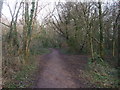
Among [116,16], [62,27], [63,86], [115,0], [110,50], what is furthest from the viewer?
[62,27]

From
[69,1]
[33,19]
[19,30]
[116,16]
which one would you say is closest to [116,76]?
[116,16]

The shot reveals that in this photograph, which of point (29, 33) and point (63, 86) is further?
point (29, 33)

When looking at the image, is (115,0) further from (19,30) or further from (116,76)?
(19,30)

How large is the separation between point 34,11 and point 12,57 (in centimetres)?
453

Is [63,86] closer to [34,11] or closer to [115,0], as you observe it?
[34,11]

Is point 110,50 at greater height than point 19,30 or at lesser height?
lesser

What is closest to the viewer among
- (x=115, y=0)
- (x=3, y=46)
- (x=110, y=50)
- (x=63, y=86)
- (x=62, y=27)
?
(x=63, y=86)

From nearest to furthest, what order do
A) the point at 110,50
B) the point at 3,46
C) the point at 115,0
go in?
the point at 3,46, the point at 115,0, the point at 110,50

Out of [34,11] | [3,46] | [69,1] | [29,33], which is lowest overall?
[3,46]

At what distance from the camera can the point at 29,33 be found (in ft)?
31.0

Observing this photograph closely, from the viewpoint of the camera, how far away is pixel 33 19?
9906 millimetres

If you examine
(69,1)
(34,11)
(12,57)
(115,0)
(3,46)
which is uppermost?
(69,1)

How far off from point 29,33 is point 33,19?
1.26m

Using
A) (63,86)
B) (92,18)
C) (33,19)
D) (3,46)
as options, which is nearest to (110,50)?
(92,18)
